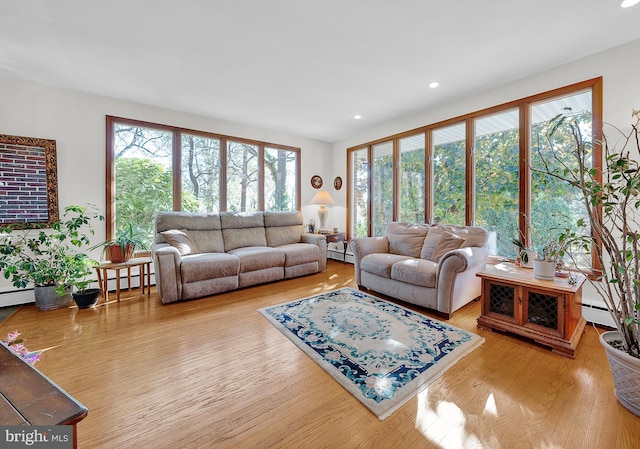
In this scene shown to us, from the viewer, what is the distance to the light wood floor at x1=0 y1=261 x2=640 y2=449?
1272 mm

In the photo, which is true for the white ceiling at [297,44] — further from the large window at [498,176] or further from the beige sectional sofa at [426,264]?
the beige sectional sofa at [426,264]

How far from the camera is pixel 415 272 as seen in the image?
9.22 ft

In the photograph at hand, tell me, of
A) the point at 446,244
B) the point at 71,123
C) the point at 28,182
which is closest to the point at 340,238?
the point at 446,244

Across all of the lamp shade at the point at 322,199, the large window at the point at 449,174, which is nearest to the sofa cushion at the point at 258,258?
the lamp shade at the point at 322,199

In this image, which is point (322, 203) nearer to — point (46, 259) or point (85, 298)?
point (85, 298)

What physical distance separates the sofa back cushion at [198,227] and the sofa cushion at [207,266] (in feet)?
1.24

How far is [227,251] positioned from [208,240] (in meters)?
0.32

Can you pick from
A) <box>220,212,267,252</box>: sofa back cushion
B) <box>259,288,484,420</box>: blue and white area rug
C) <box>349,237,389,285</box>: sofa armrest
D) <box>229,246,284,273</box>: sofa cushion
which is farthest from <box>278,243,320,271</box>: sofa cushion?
<box>259,288,484,420</box>: blue and white area rug

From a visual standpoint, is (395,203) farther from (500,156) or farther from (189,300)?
(189,300)

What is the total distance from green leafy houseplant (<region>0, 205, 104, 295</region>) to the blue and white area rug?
221 cm

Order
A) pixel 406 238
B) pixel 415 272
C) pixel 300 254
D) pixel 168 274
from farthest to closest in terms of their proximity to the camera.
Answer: pixel 300 254
pixel 406 238
pixel 168 274
pixel 415 272

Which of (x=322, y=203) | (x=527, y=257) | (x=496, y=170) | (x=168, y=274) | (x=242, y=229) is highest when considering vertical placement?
(x=496, y=170)

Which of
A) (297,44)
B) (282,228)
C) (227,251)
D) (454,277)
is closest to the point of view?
(297,44)

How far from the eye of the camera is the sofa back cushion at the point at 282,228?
14.8ft
